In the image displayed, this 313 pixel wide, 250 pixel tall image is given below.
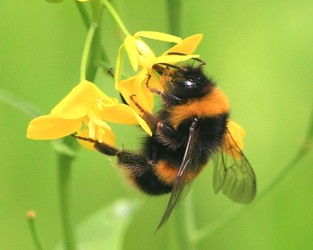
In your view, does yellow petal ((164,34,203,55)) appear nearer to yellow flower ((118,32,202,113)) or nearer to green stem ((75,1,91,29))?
yellow flower ((118,32,202,113))

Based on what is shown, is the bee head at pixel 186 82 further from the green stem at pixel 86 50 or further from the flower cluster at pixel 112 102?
the green stem at pixel 86 50

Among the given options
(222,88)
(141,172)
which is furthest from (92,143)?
(222,88)

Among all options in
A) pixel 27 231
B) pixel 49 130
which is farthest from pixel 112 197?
pixel 49 130

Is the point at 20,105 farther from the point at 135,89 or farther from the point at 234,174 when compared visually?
the point at 234,174

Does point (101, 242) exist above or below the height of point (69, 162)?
below

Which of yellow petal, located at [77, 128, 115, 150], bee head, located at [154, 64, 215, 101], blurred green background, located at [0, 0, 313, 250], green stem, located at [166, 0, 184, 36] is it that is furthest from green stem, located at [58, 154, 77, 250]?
blurred green background, located at [0, 0, 313, 250]

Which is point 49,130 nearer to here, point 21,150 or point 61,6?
point 21,150
